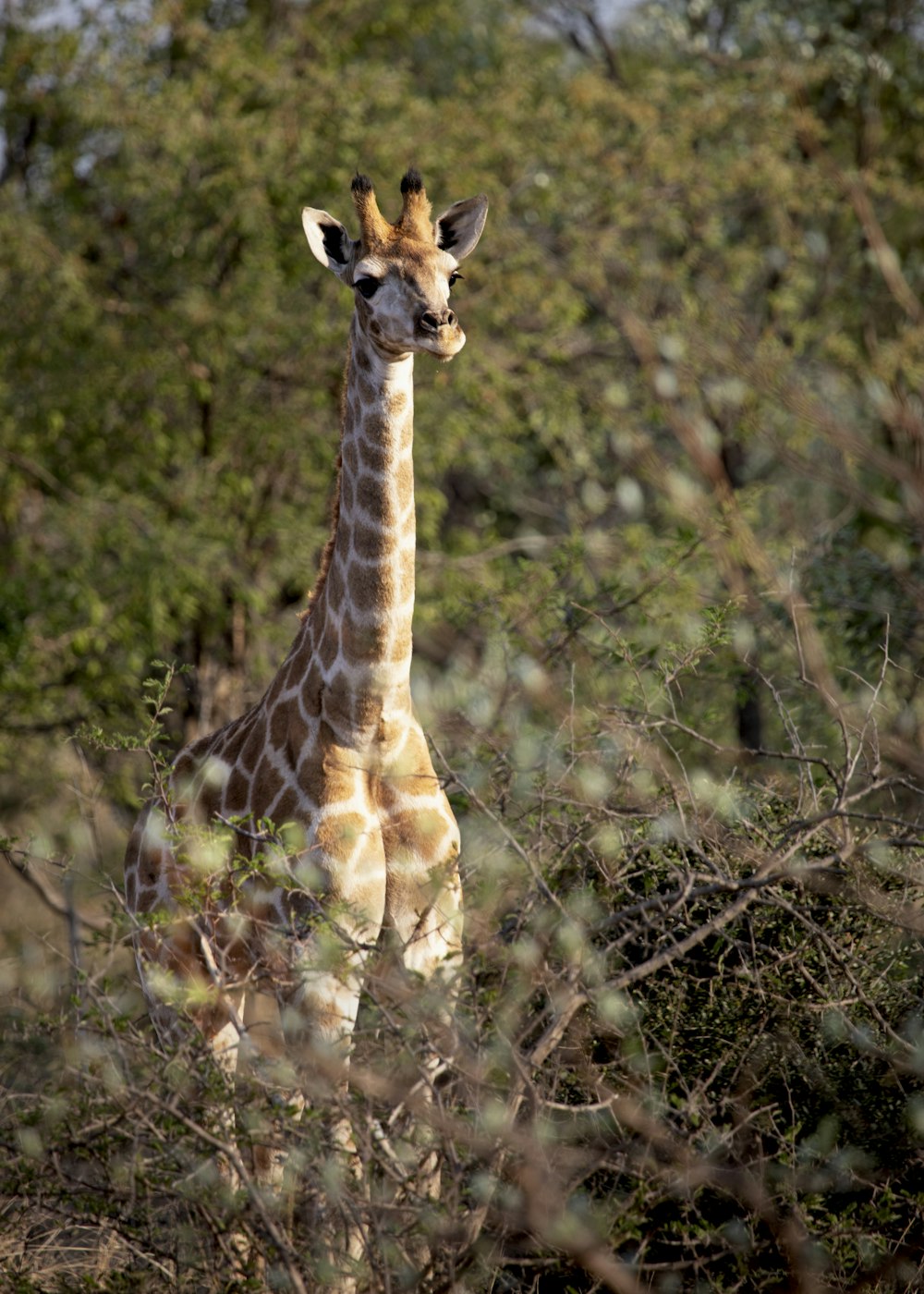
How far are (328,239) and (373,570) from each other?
1527 millimetres

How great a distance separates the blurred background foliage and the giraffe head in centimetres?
65

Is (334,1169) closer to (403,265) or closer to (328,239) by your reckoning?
(403,265)

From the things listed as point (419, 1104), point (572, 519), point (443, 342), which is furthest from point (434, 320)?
point (572, 519)

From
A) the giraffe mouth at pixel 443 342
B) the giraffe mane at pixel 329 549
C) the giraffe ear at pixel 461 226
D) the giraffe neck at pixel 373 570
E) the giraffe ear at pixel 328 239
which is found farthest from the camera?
the giraffe ear at pixel 461 226

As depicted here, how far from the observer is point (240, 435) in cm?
1112

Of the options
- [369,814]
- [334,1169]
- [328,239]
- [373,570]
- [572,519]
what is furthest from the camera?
[572,519]

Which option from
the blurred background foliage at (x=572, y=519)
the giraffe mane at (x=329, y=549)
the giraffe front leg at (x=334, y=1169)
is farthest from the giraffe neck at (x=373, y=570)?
the giraffe front leg at (x=334, y=1169)

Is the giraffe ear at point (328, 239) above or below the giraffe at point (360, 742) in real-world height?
above

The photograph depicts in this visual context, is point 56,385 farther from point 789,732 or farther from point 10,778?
point 789,732

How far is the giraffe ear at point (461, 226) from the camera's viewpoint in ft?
20.0

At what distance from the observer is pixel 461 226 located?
244 inches

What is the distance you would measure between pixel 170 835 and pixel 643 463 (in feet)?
8.02

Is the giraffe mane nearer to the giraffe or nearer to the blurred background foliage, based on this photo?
the giraffe

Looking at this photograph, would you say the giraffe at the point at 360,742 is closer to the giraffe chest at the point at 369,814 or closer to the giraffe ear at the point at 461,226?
the giraffe chest at the point at 369,814
